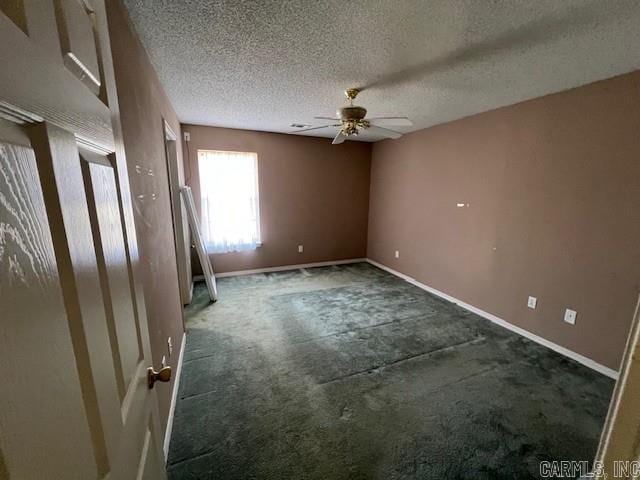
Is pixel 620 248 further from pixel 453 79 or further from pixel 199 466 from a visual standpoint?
pixel 199 466

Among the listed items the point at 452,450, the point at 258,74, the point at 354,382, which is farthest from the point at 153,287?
the point at 452,450

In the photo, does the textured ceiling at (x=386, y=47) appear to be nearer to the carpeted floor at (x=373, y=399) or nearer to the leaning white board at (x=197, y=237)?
the leaning white board at (x=197, y=237)

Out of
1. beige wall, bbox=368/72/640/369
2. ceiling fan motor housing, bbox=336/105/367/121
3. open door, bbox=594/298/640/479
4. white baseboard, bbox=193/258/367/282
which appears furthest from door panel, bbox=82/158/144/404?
white baseboard, bbox=193/258/367/282

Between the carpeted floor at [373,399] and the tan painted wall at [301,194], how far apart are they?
5.71ft

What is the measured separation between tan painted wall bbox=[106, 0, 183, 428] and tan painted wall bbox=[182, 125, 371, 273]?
188cm

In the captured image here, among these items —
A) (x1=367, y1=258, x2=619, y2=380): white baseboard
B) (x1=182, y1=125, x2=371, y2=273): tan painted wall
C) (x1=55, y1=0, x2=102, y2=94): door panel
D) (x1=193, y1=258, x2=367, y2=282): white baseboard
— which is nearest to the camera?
(x1=55, y1=0, x2=102, y2=94): door panel

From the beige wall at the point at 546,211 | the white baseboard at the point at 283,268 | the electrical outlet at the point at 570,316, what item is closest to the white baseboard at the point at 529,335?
the beige wall at the point at 546,211

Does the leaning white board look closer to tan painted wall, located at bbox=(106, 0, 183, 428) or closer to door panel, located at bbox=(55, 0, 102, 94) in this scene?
tan painted wall, located at bbox=(106, 0, 183, 428)

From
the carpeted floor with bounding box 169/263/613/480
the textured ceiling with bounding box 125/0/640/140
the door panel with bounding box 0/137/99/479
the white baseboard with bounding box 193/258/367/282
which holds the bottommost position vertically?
the carpeted floor with bounding box 169/263/613/480

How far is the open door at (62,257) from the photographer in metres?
0.29

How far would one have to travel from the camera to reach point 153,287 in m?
1.56

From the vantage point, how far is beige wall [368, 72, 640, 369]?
2.08m

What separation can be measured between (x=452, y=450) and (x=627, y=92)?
278cm

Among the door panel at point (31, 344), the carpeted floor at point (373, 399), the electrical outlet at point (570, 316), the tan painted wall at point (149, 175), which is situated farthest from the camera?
the electrical outlet at point (570, 316)
